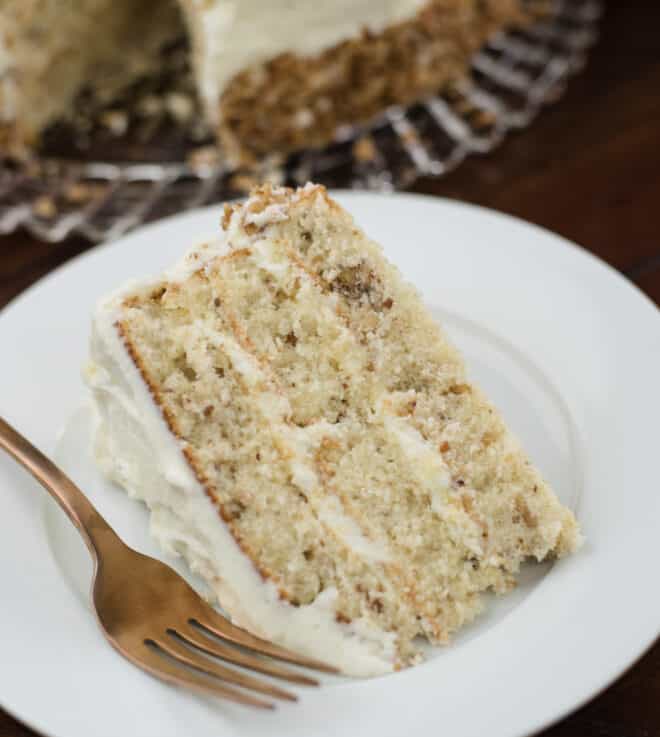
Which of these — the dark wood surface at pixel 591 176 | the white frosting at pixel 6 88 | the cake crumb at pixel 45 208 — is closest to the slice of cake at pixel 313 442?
the dark wood surface at pixel 591 176

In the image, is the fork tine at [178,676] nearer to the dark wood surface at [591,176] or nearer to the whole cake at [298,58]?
the dark wood surface at [591,176]

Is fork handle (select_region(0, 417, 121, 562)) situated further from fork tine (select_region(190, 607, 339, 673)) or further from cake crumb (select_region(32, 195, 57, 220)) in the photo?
cake crumb (select_region(32, 195, 57, 220))

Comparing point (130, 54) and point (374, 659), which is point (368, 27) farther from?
point (374, 659)

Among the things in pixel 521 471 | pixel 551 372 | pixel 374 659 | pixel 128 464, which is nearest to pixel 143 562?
pixel 128 464

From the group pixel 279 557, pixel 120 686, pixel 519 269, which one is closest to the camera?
pixel 120 686

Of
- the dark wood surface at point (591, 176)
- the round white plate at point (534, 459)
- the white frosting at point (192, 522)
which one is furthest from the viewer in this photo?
the dark wood surface at point (591, 176)
